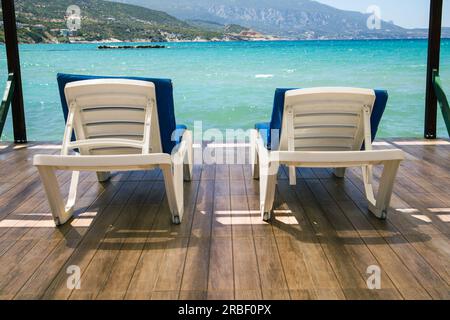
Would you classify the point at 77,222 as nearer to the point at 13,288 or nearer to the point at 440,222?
the point at 13,288

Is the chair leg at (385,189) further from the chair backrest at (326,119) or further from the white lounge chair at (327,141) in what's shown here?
the chair backrest at (326,119)

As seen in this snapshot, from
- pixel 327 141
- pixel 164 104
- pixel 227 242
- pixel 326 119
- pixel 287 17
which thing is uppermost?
pixel 287 17

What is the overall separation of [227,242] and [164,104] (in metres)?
1.05

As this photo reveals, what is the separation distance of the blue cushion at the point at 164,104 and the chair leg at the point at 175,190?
317 mm

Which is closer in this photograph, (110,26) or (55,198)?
(55,198)

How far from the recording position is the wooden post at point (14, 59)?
510 cm

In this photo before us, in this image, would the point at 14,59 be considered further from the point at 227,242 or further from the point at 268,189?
the point at 227,242

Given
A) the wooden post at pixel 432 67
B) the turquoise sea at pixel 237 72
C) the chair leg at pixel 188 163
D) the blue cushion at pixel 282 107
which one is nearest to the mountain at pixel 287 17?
the turquoise sea at pixel 237 72

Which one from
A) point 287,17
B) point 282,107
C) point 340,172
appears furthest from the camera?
point 287,17

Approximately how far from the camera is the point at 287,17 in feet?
131

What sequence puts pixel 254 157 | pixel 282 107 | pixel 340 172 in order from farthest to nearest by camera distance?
pixel 340 172, pixel 254 157, pixel 282 107

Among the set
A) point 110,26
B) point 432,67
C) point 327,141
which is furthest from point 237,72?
point 327,141

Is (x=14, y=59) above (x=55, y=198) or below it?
above
